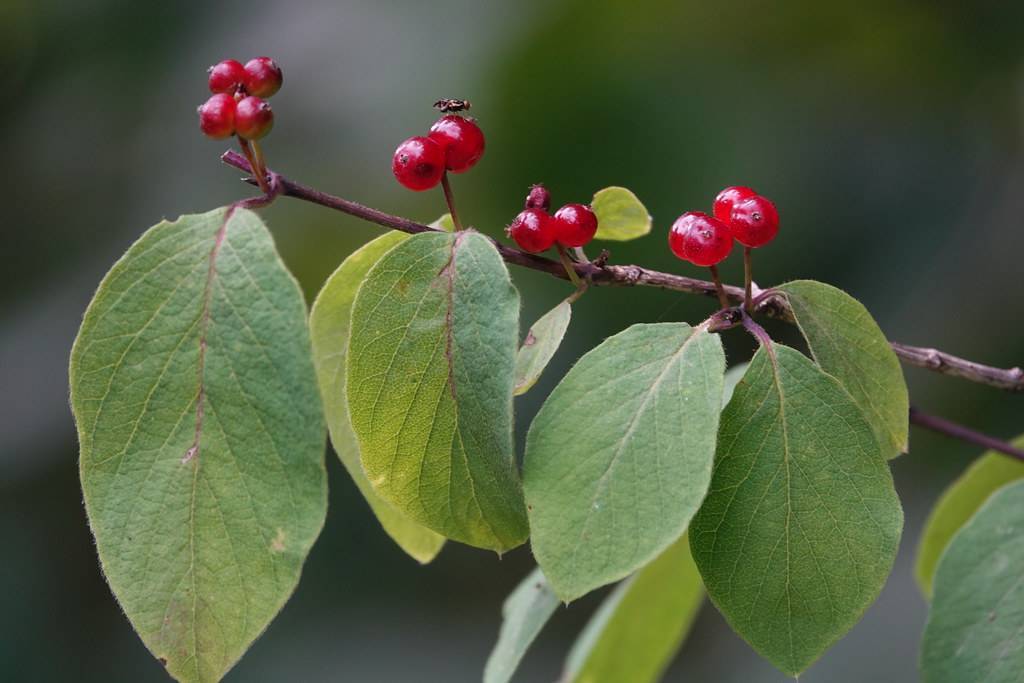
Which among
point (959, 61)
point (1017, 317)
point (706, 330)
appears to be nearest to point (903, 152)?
point (959, 61)

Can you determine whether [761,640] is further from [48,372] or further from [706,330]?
[48,372]

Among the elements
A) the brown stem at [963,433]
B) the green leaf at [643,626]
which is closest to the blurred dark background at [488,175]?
the green leaf at [643,626]

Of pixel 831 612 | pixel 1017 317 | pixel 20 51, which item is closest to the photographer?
pixel 831 612

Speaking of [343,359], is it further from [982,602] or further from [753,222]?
[982,602]

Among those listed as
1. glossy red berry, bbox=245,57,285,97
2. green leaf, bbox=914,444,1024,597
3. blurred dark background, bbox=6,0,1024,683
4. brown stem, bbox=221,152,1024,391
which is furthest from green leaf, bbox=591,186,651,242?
blurred dark background, bbox=6,0,1024,683

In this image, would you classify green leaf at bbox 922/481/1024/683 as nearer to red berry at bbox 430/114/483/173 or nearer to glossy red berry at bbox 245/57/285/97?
red berry at bbox 430/114/483/173

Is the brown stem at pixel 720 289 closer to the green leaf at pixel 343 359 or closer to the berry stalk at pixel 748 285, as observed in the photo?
the berry stalk at pixel 748 285

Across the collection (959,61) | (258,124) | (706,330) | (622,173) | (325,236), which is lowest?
(325,236)
